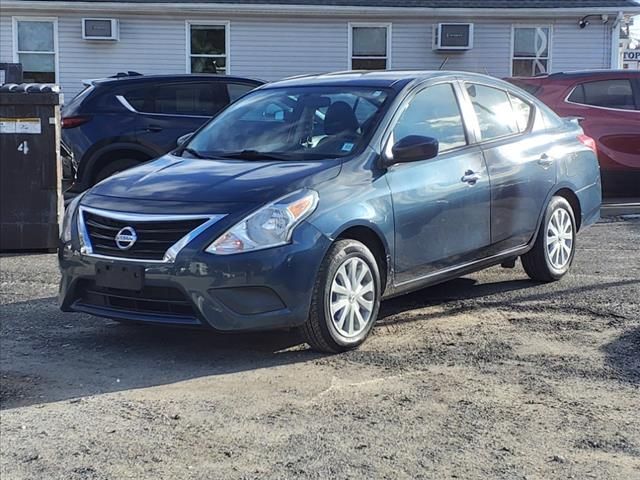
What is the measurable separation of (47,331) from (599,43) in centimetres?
1522

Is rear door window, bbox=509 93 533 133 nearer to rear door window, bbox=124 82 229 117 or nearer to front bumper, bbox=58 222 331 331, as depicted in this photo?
front bumper, bbox=58 222 331 331

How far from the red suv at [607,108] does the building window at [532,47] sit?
23.0 ft

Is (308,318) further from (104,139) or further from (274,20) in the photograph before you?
(274,20)

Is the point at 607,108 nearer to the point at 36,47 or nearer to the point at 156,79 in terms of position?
the point at 156,79

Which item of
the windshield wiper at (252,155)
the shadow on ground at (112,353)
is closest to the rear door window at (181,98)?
the shadow on ground at (112,353)

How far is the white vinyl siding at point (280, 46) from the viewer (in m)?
17.8

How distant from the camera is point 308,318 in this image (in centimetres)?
499

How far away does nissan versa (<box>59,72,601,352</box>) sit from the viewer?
16.0ft

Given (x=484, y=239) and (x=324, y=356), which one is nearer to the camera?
(x=324, y=356)

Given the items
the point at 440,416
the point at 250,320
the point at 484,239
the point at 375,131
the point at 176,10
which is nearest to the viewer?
the point at 440,416

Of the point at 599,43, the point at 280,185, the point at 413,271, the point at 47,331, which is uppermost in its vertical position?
the point at 599,43

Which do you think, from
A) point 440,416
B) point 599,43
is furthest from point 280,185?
point 599,43

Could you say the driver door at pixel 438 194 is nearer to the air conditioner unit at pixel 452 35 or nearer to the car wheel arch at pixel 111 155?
the car wheel arch at pixel 111 155

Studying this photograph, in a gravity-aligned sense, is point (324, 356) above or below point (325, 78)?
below
